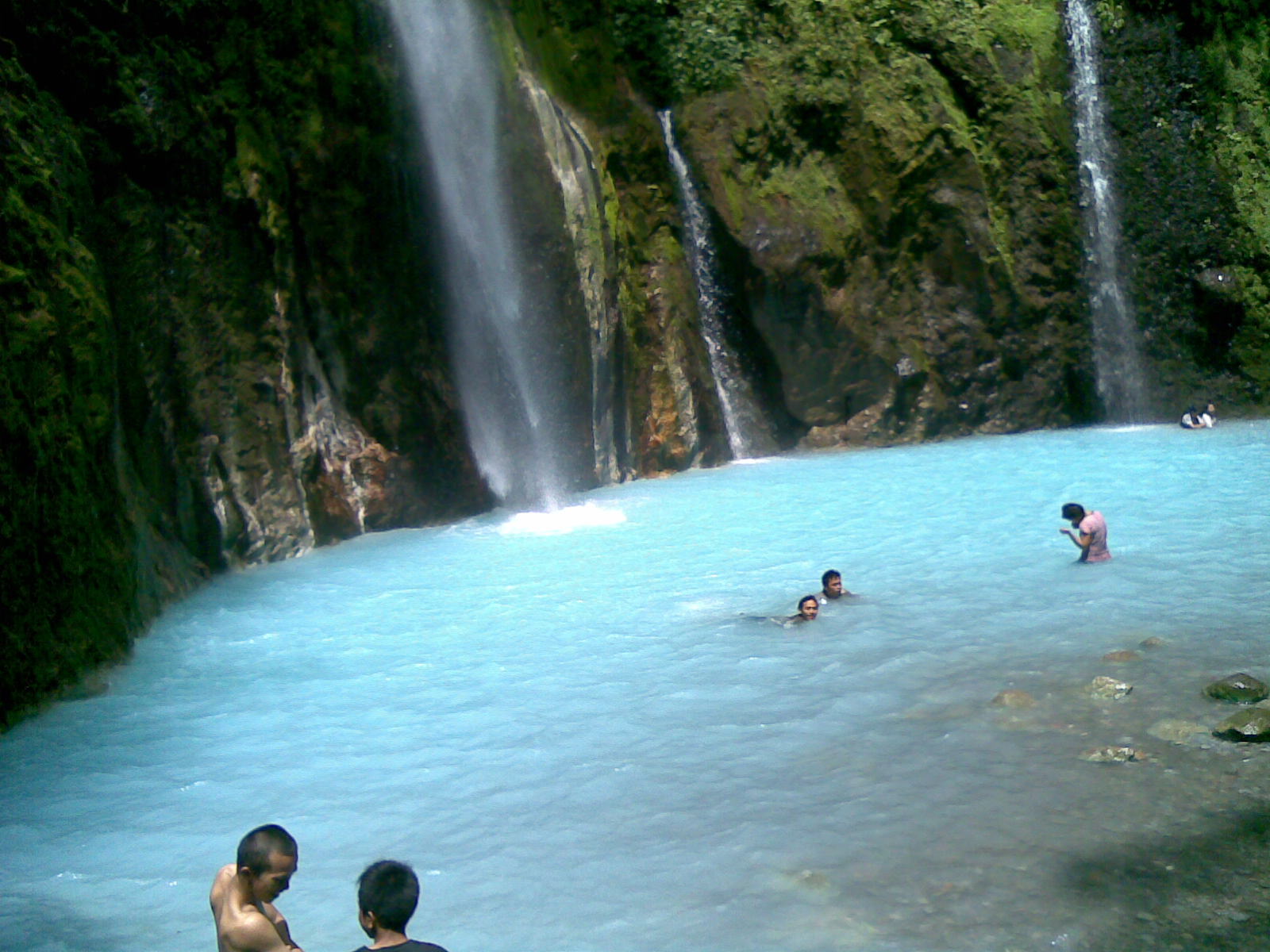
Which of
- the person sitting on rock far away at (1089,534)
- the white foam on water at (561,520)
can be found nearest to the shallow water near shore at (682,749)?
the person sitting on rock far away at (1089,534)

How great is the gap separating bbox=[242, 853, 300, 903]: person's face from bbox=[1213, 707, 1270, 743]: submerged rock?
4.14 metres

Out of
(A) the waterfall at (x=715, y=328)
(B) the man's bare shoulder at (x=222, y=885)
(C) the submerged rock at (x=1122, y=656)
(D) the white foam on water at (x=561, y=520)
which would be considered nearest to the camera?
(B) the man's bare shoulder at (x=222, y=885)

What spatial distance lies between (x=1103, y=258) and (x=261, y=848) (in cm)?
1792

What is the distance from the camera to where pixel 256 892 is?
11.7 feet

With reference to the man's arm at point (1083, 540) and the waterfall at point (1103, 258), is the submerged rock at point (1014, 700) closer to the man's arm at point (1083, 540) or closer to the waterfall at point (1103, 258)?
the man's arm at point (1083, 540)

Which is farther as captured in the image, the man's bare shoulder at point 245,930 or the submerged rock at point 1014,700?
the submerged rock at point 1014,700

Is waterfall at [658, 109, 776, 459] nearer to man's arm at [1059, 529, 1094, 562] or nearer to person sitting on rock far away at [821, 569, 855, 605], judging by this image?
man's arm at [1059, 529, 1094, 562]

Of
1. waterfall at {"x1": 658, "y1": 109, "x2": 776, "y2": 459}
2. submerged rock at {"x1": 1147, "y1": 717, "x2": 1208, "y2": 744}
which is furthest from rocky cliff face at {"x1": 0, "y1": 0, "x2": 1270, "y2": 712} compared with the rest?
submerged rock at {"x1": 1147, "y1": 717, "x2": 1208, "y2": 744}

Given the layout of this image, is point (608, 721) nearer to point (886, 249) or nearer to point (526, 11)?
point (526, 11)

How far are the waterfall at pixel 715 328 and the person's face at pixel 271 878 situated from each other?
48.4ft

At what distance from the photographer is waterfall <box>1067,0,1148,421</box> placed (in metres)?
19.0

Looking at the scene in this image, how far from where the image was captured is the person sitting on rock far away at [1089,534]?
9531mm

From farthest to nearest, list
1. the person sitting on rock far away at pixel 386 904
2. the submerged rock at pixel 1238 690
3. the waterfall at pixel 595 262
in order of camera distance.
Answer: the waterfall at pixel 595 262
the submerged rock at pixel 1238 690
the person sitting on rock far away at pixel 386 904

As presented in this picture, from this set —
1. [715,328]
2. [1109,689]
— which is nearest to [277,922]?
[1109,689]
